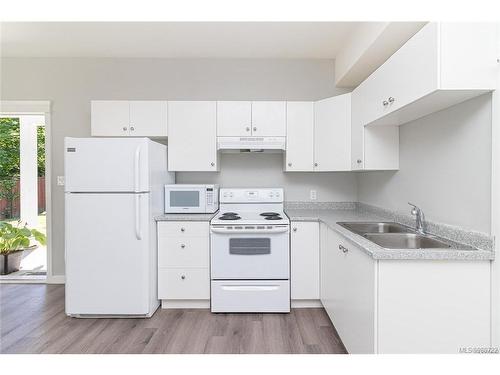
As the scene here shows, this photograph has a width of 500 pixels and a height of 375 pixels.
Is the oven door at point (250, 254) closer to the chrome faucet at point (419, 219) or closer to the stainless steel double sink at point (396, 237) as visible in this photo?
the stainless steel double sink at point (396, 237)

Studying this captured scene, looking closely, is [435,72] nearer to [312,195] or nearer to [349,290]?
[349,290]

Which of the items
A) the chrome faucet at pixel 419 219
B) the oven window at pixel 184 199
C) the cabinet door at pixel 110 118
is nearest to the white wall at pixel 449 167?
the chrome faucet at pixel 419 219

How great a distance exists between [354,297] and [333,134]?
158 centimetres

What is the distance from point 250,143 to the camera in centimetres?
289

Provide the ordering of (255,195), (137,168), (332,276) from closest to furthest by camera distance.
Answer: (332,276) < (137,168) < (255,195)

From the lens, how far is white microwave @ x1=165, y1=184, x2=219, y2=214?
9.38ft

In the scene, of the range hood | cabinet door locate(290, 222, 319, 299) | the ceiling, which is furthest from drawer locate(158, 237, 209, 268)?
the ceiling

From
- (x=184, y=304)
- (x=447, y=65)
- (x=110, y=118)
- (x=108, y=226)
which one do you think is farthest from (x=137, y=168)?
(x=447, y=65)

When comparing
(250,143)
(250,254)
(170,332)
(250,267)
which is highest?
(250,143)

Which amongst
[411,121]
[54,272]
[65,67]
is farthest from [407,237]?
[65,67]

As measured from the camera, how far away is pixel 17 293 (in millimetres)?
3051

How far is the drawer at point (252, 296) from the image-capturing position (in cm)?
254

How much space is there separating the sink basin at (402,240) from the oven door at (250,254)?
0.75m

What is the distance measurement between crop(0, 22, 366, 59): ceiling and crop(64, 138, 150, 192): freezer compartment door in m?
1.09
